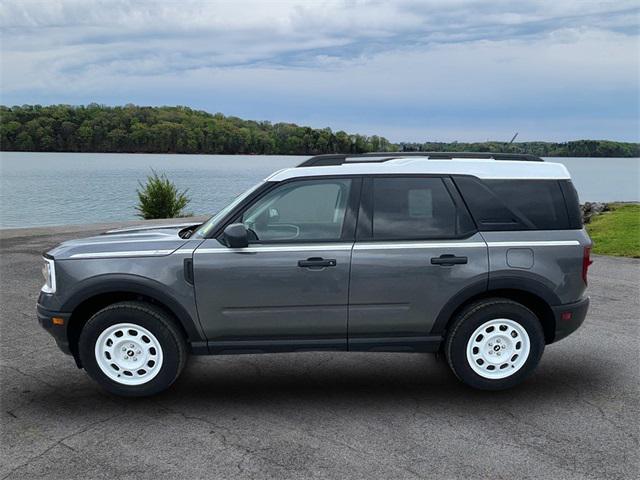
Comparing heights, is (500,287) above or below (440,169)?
below

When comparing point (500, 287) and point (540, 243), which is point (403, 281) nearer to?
point (500, 287)

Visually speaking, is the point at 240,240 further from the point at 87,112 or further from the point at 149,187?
the point at 87,112

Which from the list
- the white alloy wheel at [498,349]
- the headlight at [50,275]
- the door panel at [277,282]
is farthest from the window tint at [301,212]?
the headlight at [50,275]

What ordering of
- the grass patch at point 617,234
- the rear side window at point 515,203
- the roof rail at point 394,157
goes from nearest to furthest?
the rear side window at point 515,203 → the roof rail at point 394,157 → the grass patch at point 617,234

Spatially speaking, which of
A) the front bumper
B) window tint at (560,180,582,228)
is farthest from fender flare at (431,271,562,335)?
the front bumper

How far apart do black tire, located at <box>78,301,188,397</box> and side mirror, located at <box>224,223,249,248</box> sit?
811mm

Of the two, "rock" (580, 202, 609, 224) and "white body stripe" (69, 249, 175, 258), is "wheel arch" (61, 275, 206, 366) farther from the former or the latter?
"rock" (580, 202, 609, 224)

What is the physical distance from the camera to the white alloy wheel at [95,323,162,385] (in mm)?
4992

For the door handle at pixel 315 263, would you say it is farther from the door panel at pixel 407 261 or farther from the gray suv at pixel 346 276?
the door panel at pixel 407 261

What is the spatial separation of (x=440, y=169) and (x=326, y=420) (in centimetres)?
218

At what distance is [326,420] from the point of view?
4652mm

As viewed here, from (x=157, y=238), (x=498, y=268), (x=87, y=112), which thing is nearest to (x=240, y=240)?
(x=157, y=238)

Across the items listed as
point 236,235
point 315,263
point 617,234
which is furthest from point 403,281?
point 617,234

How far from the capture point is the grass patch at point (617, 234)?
518 inches
